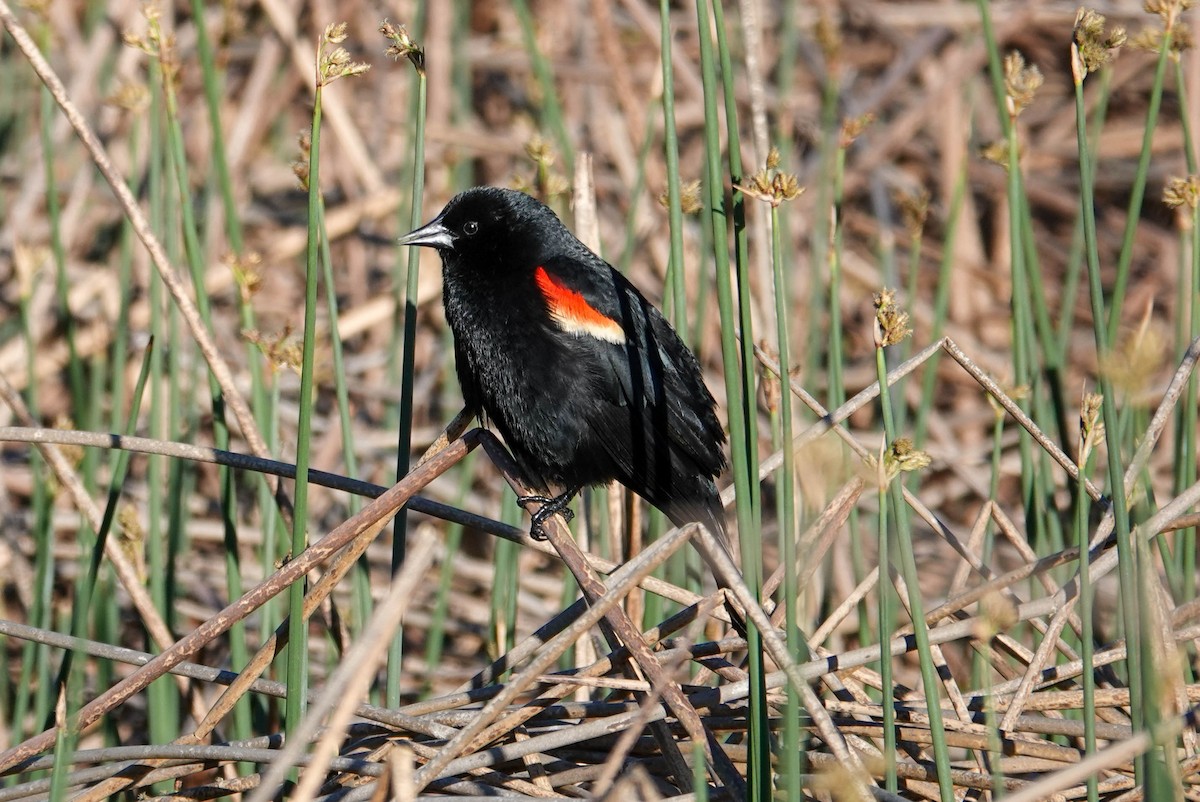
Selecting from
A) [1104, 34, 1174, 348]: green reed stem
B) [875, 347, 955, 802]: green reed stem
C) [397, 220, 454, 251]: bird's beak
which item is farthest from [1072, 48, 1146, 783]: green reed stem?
[397, 220, 454, 251]: bird's beak

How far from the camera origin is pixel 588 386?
9.23ft

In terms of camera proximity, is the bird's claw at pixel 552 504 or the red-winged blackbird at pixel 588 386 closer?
the red-winged blackbird at pixel 588 386

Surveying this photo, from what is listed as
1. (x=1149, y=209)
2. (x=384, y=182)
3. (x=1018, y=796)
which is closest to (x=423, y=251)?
(x=384, y=182)

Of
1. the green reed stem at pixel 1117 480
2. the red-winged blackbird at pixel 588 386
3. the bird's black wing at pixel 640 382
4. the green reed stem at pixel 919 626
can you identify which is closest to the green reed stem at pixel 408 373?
the red-winged blackbird at pixel 588 386

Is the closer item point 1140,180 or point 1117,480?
point 1117,480

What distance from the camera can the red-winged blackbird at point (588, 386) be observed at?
273 centimetres

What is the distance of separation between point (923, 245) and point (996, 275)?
0.39 m

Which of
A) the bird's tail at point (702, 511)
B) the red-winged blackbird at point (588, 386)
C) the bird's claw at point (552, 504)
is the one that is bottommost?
the bird's tail at point (702, 511)

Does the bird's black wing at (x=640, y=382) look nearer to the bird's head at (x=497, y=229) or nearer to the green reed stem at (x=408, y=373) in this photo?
the bird's head at (x=497, y=229)

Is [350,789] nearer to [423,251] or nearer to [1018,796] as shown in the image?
[1018,796]

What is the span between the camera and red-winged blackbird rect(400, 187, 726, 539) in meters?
2.73

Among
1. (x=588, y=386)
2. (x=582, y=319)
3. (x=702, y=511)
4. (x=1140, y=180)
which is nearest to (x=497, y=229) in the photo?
(x=582, y=319)

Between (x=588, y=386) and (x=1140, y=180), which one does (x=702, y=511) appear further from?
(x=1140, y=180)

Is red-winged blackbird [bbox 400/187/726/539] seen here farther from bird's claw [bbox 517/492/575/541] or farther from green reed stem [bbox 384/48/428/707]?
green reed stem [bbox 384/48/428/707]
